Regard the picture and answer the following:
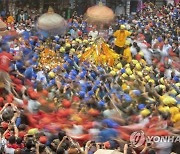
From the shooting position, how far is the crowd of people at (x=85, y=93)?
25.7 feet

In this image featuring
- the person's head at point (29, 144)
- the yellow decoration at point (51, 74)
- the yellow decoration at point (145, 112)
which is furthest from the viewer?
the yellow decoration at point (51, 74)

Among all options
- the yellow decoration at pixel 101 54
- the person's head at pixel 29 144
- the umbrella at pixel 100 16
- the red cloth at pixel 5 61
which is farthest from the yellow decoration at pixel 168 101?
the umbrella at pixel 100 16

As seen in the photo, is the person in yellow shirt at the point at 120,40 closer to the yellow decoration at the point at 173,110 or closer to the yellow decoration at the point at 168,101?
the yellow decoration at the point at 168,101

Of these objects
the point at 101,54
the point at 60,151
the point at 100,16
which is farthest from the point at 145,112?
the point at 100,16

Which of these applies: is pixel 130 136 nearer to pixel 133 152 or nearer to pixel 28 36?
pixel 133 152

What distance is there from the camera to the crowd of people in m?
7.85

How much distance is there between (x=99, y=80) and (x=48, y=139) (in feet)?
11.8

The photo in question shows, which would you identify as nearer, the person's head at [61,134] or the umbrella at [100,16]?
the person's head at [61,134]

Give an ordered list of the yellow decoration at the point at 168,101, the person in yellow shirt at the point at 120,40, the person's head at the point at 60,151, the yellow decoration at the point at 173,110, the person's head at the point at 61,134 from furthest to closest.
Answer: the person in yellow shirt at the point at 120,40 → the yellow decoration at the point at 168,101 → the yellow decoration at the point at 173,110 → the person's head at the point at 61,134 → the person's head at the point at 60,151

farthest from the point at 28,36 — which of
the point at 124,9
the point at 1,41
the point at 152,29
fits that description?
the point at 124,9

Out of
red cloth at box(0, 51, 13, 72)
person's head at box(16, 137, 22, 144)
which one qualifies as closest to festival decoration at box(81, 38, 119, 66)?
red cloth at box(0, 51, 13, 72)

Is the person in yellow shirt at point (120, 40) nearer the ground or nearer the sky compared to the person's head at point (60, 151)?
nearer the ground

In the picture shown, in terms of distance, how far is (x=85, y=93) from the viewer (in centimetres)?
1044

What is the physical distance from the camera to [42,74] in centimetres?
1234
